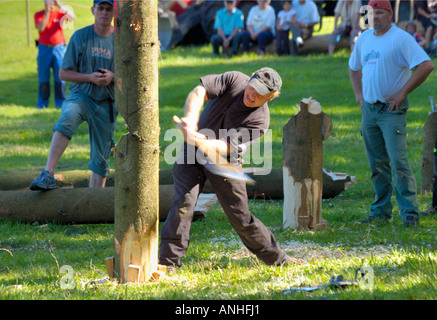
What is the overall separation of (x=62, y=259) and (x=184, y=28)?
Result: 54.1 ft

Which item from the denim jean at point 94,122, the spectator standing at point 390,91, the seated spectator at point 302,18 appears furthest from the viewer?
the seated spectator at point 302,18

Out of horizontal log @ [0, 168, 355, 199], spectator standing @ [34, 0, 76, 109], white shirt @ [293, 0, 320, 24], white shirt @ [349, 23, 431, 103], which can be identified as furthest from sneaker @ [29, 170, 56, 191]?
white shirt @ [293, 0, 320, 24]

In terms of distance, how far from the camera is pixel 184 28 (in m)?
21.4

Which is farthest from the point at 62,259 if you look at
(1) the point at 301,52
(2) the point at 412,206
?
(1) the point at 301,52

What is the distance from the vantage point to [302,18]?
1791 centimetres

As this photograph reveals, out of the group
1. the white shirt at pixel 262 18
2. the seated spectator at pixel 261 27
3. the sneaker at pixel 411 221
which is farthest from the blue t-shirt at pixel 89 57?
the white shirt at pixel 262 18

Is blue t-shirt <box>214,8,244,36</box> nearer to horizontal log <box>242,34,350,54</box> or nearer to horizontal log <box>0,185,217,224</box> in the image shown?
horizontal log <box>242,34,350,54</box>

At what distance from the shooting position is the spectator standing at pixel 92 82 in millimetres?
6945

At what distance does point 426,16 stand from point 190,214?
13370mm

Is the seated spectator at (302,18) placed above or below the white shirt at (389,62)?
above

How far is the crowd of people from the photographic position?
16.7 m

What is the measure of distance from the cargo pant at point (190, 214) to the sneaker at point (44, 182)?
2.01 meters

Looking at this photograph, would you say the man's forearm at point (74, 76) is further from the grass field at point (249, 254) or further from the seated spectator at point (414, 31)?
the seated spectator at point (414, 31)
